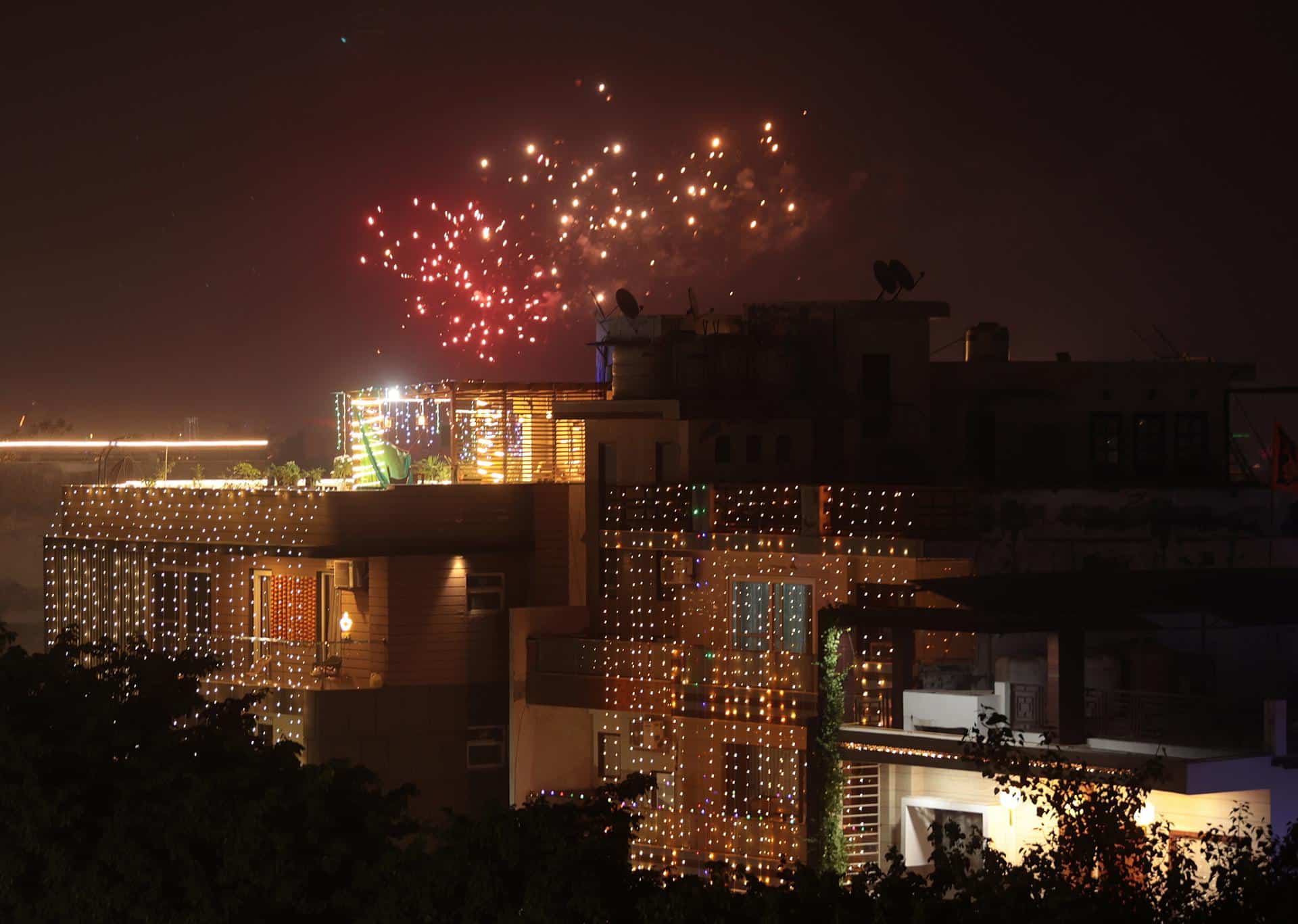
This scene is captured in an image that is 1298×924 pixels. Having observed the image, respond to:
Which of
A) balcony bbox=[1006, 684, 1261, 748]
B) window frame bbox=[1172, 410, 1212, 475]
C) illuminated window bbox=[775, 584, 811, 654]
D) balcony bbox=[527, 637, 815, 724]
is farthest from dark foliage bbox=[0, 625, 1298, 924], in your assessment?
window frame bbox=[1172, 410, 1212, 475]

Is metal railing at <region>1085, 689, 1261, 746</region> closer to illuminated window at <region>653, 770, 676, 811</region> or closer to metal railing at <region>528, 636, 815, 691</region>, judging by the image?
metal railing at <region>528, 636, 815, 691</region>

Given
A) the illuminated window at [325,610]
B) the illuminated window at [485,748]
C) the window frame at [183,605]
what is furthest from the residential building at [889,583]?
the window frame at [183,605]

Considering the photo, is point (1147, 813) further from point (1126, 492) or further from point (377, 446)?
point (377, 446)

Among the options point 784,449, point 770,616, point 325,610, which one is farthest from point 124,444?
point 770,616

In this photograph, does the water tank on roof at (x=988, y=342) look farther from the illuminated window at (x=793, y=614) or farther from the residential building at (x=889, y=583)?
the illuminated window at (x=793, y=614)

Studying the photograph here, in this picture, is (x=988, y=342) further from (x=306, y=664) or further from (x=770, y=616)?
(x=306, y=664)

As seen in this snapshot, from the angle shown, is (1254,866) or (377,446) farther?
(377,446)

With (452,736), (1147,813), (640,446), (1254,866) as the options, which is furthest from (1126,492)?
(1254,866)
